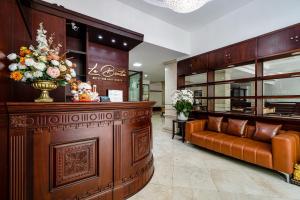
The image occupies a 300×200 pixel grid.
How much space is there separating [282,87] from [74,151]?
4765mm

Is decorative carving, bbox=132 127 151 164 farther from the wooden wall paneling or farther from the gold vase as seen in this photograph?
the wooden wall paneling

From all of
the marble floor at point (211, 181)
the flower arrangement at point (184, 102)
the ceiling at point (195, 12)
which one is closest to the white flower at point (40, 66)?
the marble floor at point (211, 181)

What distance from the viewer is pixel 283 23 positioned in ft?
9.69

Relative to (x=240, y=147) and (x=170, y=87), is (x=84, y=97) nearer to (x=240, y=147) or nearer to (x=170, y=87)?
(x=240, y=147)

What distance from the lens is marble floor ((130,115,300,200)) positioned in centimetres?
196

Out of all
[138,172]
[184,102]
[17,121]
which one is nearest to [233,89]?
[184,102]

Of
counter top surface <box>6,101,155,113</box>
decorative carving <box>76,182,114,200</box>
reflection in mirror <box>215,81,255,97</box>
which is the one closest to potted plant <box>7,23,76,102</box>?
counter top surface <box>6,101,155,113</box>

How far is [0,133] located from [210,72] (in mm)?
4579

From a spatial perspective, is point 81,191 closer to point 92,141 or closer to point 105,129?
point 92,141

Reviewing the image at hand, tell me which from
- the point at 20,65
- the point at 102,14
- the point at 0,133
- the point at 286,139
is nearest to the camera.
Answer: the point at 0,133

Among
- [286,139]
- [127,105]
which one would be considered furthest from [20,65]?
[286,139]

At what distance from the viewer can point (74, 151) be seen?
1.54 metres

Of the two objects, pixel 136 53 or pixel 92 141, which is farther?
pixel 136 53

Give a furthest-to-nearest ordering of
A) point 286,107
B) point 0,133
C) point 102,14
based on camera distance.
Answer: point 286,107, point 102,14, point 0,133
